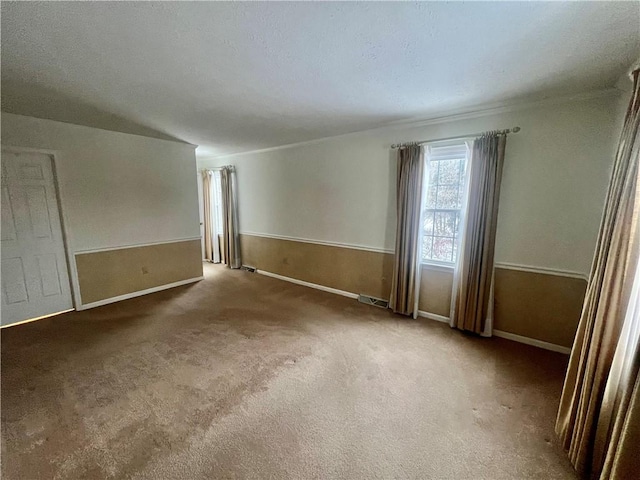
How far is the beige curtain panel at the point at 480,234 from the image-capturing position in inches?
105

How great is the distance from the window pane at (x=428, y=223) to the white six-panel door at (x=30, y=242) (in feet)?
15.2

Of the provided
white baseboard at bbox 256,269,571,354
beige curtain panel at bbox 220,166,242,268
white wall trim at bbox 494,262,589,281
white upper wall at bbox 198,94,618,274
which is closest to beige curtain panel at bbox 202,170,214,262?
beige curtain panel at bbox 220,166,242,268

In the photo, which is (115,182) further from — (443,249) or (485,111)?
(485,111)

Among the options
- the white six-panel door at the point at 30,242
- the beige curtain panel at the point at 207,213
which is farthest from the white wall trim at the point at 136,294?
the beige curtain panel at the point at 207,213

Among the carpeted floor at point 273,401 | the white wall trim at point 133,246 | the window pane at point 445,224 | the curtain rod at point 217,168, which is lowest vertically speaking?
the carpeted floor at point 273,401

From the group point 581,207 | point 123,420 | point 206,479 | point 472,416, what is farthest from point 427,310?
point 123,420

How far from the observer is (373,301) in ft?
12.4

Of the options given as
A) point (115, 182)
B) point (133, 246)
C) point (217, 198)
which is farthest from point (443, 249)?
point (217, 198)

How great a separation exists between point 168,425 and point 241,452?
57 centimetres

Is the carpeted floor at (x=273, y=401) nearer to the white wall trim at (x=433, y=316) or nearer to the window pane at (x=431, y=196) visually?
the white wall trim at (x=433, y=316)

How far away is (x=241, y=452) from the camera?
60.4 inches

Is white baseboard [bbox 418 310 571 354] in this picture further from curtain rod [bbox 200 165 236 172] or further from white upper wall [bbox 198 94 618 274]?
curtain rod [bbox 200 165 236 172]

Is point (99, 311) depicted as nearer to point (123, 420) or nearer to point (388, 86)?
point (123, 420)

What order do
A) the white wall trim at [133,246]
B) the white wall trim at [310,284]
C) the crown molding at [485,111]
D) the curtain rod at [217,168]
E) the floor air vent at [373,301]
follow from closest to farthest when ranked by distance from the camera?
1. the crown molding at [485,111]
2. the white wall trim at [133,246]
3. the floor air vent at [373,301]
4. the white wall trim at [310,284]
5. the curtain rod at [217,168]
